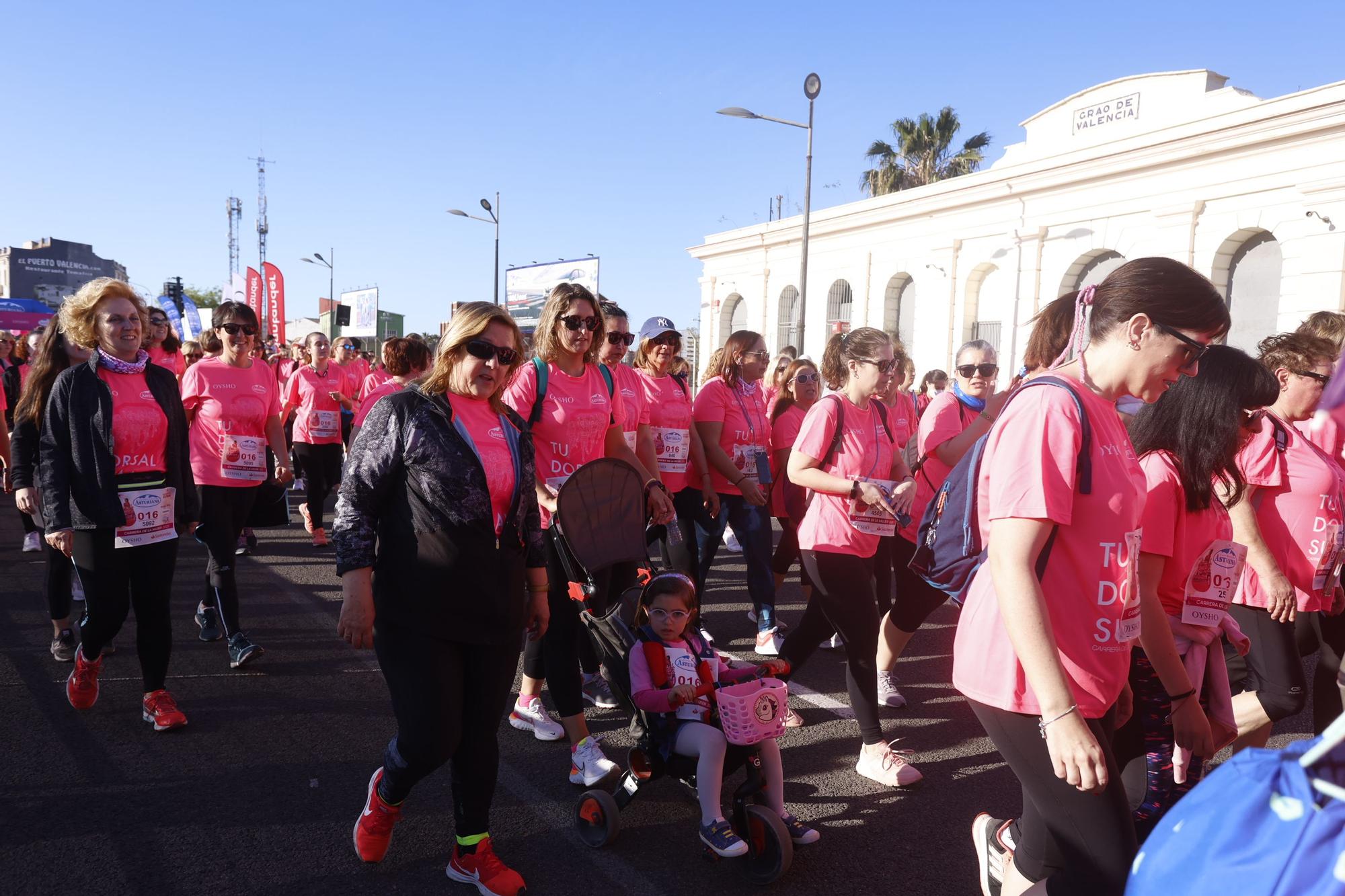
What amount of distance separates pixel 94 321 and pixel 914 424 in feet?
17.7

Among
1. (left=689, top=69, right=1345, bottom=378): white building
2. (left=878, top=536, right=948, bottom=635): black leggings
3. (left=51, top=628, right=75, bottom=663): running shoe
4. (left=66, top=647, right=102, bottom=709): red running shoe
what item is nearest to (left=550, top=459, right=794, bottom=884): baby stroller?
(left=878, top=536, right=948, bottom=635): black leggings

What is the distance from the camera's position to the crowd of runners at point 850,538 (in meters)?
2.10

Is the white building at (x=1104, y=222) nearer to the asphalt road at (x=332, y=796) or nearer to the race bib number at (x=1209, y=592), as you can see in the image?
the asphalt road at (x=332, y=796)

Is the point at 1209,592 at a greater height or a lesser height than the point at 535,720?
greater

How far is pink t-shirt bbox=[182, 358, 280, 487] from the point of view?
543 cm

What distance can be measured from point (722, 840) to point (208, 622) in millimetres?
4189

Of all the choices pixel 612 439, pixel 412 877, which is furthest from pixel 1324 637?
pixel 412 877

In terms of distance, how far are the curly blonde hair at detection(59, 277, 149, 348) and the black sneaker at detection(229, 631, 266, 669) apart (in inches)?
76.9

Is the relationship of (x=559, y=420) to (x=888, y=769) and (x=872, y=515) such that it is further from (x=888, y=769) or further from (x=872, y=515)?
(x=888, y=769)

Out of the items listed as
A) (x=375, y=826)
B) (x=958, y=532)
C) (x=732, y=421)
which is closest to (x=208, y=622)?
(x=375, y=826)

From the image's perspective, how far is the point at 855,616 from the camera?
4.01 m

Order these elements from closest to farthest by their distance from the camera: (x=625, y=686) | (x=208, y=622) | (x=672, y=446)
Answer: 1. (x=625, y=686)
2. (x=208, y=622)
3. (x=672, y=446)

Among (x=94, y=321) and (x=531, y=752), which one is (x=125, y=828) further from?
(x=94, y=321)

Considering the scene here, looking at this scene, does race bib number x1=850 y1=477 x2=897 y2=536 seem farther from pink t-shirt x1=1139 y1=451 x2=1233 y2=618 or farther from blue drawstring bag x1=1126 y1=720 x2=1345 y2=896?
blue drawstring bag x1=1126 y1=720 x2=1345 y2=896
